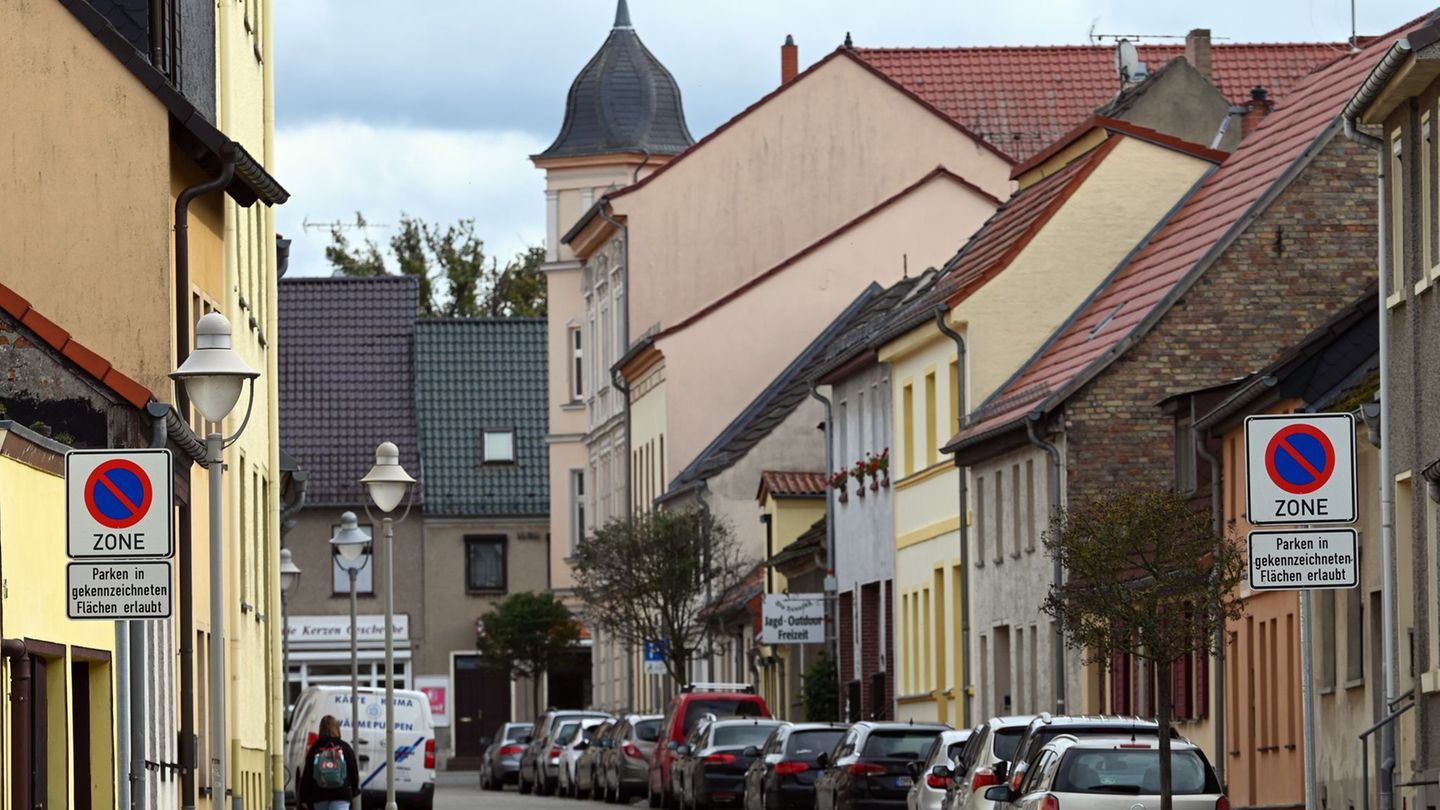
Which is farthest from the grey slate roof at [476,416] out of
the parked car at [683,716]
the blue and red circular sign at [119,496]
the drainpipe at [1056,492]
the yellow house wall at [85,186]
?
the blue and red circular sign at [119,496]

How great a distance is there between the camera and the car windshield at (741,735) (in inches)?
1628

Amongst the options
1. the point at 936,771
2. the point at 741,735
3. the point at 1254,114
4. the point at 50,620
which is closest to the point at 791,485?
the point at 1254,114

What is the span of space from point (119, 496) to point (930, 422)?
3211 cm

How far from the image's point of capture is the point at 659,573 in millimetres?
59875

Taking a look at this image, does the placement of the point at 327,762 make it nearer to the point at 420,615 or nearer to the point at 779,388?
the point at 779,388

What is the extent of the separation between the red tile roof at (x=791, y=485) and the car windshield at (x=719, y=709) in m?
11.3

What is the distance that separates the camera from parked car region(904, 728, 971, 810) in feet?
90.9

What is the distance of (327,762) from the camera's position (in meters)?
28.9

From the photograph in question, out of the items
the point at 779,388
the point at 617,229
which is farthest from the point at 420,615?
the point at 779,388

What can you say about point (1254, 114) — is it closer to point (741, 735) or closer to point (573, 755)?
point (741, 735)

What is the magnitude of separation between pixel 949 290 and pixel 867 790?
50.2ft

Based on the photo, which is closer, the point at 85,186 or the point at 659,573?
the point at 85,186

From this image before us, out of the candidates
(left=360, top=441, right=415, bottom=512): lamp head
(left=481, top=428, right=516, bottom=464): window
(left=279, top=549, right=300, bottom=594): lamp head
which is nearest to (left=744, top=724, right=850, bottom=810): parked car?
(left=360, top=441, right=415, bottom=512): lamp head

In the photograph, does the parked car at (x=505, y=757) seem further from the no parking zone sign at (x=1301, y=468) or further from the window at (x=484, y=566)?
the no parking zone sign at (x=1301, y=468)
